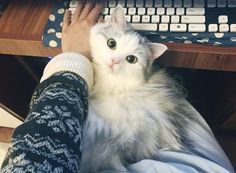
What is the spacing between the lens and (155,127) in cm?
72

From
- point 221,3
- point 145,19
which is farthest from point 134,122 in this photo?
point 221,3

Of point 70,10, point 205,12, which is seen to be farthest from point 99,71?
point 205,12

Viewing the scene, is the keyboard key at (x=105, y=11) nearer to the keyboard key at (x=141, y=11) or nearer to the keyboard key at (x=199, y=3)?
the keyboard key at (x=141, y=11)

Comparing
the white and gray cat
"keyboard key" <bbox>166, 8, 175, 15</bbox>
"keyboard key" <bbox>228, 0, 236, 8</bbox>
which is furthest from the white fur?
"keyboard key" <bbox>228, 0, 236, 8</bbox>

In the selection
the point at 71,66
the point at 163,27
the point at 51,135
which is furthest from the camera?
the point at 163,27

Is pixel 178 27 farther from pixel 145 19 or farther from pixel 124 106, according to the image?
pixel 124 106

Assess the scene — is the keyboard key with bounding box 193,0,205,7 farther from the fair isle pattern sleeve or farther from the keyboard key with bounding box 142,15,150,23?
the fair isle pattern sleeve

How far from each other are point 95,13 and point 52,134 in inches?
16.6

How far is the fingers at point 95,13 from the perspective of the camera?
0.82 meters

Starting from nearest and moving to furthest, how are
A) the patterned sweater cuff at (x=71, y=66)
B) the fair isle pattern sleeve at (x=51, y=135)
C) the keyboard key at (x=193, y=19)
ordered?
the fair isle pattern sleeve at (x=51, y=135), the patterned sweater cuff at (x=71, y=66), the keyboard key at (x=193, y=19)

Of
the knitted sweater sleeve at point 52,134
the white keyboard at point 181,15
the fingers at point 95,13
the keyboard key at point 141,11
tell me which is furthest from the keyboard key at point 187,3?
the knitted sweater sleeve at point 52,134

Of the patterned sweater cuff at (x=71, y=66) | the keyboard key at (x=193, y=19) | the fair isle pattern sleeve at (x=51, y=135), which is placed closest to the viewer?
the fair isle pattern sleeve at (x=51, y=135)

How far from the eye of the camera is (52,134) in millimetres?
495

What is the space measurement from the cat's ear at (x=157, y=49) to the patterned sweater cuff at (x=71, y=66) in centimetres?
15
